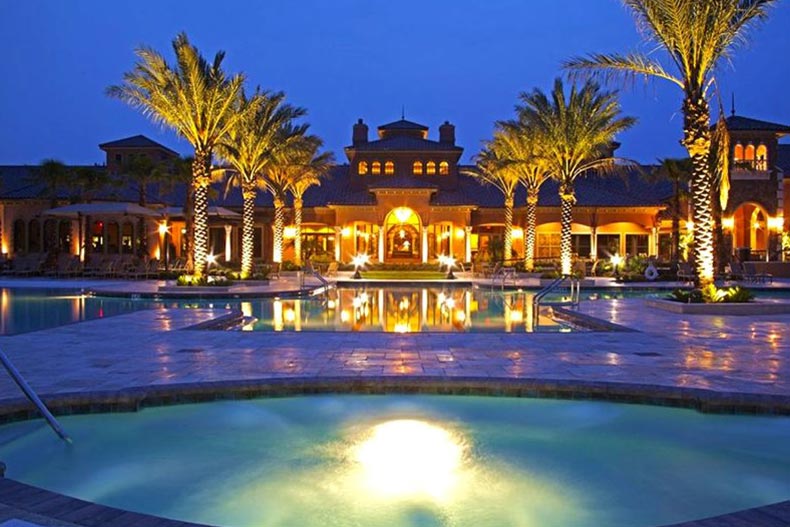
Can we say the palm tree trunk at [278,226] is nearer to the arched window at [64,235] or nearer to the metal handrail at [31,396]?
the arched window at [64,235]

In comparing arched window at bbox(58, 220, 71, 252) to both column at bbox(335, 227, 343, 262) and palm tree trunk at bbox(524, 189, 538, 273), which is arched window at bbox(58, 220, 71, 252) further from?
palm tree trunk at bbox(524, 189, 538, 273)

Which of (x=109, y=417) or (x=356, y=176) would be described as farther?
(x=356, y=176)

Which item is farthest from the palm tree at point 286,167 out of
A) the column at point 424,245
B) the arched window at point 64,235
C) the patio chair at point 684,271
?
the patio chair at point 684,271

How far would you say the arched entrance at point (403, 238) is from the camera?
4362 centimetres

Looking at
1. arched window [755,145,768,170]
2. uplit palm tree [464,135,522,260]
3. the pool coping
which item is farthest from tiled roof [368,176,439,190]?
the pool coping

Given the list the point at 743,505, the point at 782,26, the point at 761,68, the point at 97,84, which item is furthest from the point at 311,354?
the point at 761,68

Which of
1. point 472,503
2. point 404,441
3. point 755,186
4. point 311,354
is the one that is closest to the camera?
point 472,503

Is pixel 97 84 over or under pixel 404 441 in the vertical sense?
over

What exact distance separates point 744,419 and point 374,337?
6.28m

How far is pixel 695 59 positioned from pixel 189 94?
1527 centimetres

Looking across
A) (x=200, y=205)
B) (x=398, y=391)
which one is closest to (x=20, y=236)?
(x=200, y=205)

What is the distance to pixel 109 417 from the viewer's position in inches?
297

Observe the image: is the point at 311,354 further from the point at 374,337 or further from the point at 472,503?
the point at 472,503

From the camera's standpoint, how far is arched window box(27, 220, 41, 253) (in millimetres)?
41406
